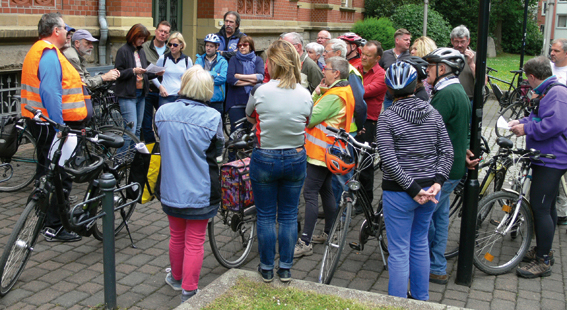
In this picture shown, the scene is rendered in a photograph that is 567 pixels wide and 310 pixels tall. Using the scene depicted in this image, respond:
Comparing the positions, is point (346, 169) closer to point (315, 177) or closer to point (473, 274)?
point (315, 177)

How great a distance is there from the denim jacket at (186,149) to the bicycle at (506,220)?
8.17 feet

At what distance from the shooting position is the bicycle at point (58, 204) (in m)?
4.31

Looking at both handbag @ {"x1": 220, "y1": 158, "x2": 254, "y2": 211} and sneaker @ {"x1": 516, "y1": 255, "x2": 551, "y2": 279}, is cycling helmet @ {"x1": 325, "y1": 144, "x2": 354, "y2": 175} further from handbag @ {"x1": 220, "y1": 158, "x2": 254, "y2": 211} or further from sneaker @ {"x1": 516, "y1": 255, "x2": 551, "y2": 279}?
sneaker @ {"x1": 516, "y1": 255, "x2": 551, "y2": 279}

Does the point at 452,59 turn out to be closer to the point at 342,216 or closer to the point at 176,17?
the point at 342,216

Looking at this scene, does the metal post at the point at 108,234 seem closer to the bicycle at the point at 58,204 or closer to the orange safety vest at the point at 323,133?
the bicycle at the point at 58,204

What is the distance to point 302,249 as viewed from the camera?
5273mm

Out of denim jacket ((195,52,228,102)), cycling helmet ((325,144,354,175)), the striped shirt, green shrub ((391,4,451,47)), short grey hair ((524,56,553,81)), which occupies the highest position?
green shrub ((391,4,451,47))

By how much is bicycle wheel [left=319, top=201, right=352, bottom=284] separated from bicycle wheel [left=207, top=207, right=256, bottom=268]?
2.49 feet

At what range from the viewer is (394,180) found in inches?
154

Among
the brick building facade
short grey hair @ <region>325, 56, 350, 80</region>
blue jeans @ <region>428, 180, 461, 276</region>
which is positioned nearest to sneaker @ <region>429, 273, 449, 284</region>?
blue jeans @ <region>428, 180, 461, 276</region>

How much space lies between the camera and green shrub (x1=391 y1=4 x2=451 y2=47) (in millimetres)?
24703

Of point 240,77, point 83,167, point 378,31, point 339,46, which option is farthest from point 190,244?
point 378,31

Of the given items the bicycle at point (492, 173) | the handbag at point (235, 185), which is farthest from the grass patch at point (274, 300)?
the bicycle at point (492, 173)

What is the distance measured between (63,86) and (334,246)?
2.82 meters
